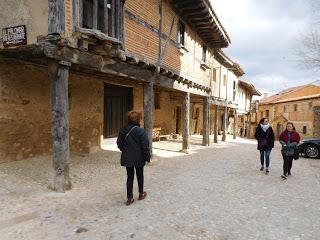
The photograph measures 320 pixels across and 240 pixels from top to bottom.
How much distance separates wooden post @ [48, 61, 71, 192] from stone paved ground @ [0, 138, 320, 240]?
1.16 feet

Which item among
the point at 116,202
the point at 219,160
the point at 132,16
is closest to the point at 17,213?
the point at 116,202

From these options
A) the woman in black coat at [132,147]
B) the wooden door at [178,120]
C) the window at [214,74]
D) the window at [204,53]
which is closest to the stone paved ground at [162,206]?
the woman in black coat at [132,147]

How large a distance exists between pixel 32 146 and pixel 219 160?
6352 millimetres

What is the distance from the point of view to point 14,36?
5.84m

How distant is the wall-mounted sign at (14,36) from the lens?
575 cm

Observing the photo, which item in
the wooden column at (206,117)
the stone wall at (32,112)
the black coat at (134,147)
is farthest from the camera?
the wooden column at (206,117)

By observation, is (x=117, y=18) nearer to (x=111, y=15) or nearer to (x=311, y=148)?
(x=111, y=15)

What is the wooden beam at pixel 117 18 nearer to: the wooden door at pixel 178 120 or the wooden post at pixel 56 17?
the wooden post at pixel 56 17

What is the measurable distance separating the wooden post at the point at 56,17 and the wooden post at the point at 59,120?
63 cm

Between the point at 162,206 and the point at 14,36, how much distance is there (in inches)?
173

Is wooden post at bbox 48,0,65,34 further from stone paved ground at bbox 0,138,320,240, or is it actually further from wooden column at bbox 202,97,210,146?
wooden column at bbox 202,97,210,146

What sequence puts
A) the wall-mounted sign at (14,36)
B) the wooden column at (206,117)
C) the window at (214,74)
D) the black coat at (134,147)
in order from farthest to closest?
the window at (214,74) → the wooden column at (206,117) → the wall-mounted sign at (14,36) → the black coat at (134,147)

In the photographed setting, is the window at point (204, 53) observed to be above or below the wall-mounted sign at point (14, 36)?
above

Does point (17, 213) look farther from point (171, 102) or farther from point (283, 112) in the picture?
point (283, 112)
